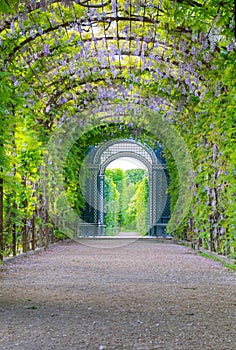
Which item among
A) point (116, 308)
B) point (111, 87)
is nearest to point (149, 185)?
point (111, 87)

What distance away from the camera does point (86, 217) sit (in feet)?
50.6

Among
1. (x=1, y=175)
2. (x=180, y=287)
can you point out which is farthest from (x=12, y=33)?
(x=180, y=287)

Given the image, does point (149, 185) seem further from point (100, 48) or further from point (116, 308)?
point (116, 308)

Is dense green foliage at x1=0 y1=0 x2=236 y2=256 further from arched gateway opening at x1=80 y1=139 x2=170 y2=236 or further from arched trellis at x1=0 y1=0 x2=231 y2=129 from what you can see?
arched gateway opening at x1=80 y1=139 x2=170 y2=236

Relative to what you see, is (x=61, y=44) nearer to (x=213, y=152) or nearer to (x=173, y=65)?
(x=173, y=65)

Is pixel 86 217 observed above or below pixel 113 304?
above

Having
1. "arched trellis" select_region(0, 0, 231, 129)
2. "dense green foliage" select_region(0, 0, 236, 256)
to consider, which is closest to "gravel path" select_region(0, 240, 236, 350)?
"dense green foliage" select_region(0, 0, 236, 256)

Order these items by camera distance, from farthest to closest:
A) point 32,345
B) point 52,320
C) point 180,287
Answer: point 180,287 < point 52,320 < point 32,345

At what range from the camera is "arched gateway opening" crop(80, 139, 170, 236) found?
15.0 meters

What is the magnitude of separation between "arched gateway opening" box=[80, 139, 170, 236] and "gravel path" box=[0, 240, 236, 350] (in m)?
8.93

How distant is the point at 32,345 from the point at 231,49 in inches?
160

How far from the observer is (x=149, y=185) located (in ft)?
49.7

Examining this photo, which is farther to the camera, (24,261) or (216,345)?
(24,261)

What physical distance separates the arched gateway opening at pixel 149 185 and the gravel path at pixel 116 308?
8.93 meters
